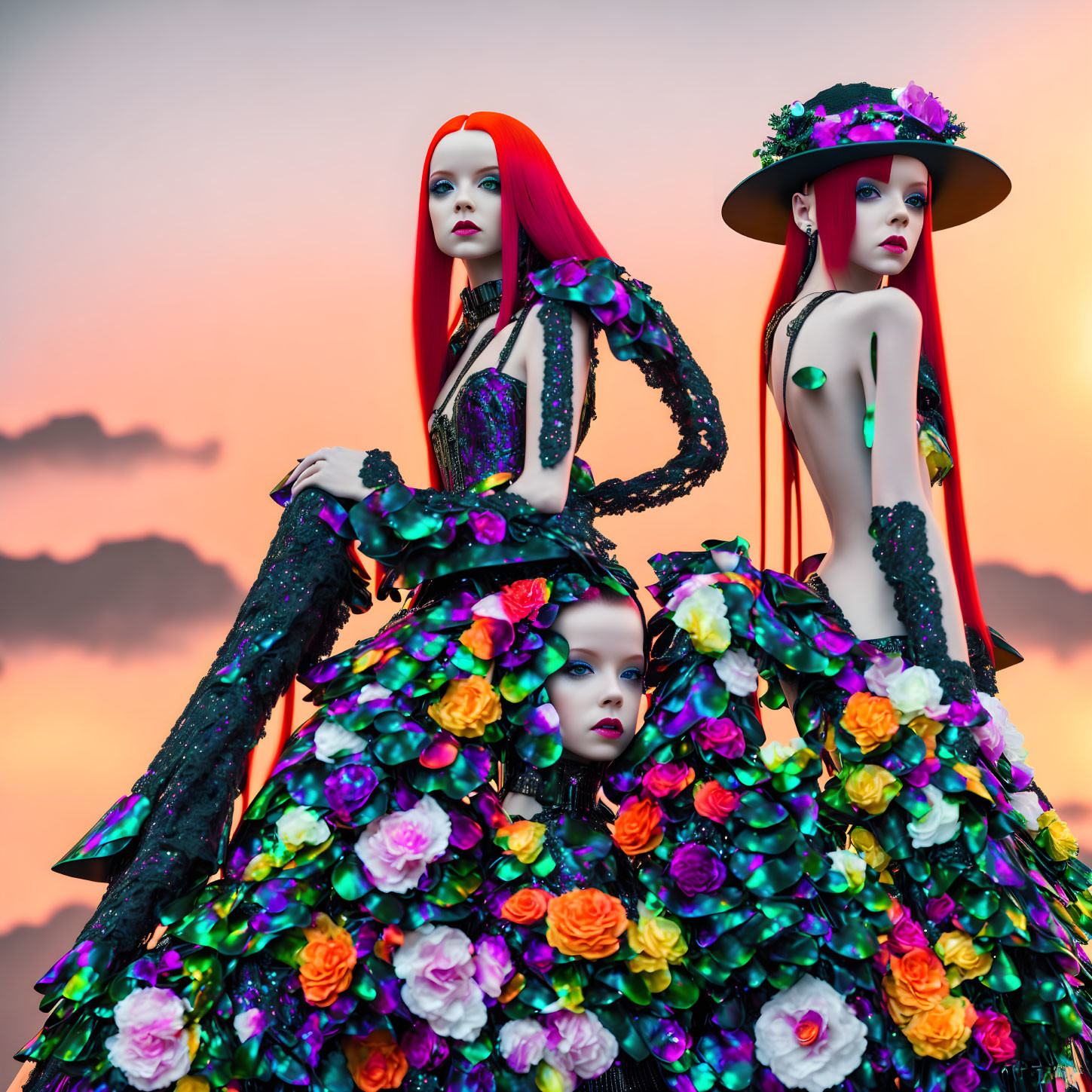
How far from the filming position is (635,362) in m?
2.92

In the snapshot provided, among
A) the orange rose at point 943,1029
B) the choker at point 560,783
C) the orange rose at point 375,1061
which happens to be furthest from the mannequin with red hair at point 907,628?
the orange rose at point 375,1061

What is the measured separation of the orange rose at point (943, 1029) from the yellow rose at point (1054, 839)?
47 cm

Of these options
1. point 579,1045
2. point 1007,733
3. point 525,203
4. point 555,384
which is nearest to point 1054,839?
point 1007,733

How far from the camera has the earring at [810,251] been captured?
3088 millimetres

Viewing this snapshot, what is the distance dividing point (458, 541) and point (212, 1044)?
109 cm

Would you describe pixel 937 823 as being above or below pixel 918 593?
below

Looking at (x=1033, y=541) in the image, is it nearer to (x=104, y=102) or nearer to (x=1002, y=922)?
(x=1002, y=922)

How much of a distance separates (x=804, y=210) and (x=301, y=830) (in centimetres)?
194

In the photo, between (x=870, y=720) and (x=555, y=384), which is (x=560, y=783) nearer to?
(x=870, y=720)

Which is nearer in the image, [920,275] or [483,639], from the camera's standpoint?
[483,639]

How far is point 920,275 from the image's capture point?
311 centimetres

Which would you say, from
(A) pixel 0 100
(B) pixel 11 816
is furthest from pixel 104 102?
(B) pixel 11 816

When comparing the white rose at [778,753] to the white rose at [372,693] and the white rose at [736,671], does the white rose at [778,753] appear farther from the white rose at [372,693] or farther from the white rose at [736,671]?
the white rose at [372,693]

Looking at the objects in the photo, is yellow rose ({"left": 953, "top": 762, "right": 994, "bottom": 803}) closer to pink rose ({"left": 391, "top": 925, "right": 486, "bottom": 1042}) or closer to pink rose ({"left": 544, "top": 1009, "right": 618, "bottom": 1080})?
pink rose ({"left": 544, "top": 1009, "right": 618, "bottom": 1080})
